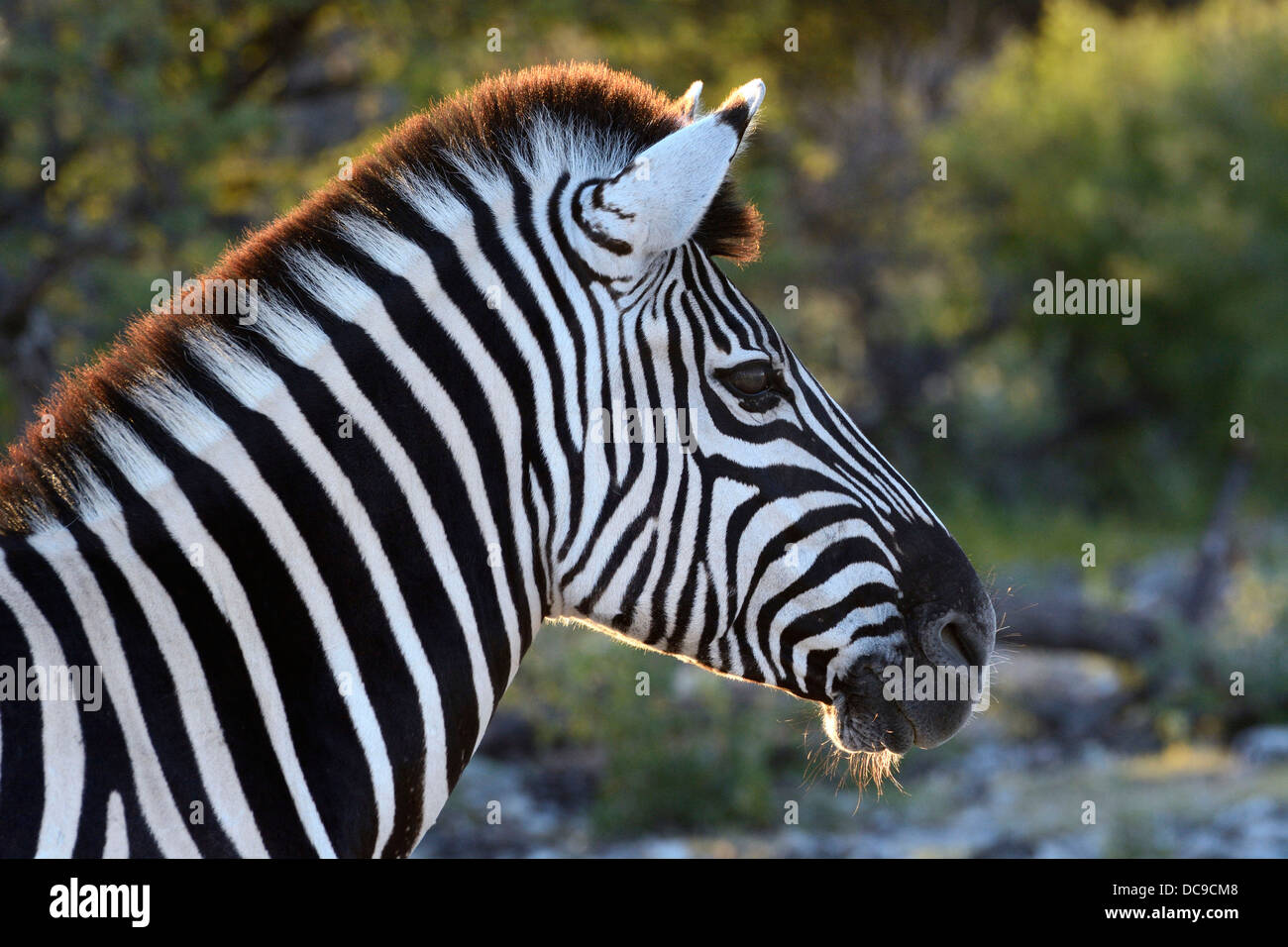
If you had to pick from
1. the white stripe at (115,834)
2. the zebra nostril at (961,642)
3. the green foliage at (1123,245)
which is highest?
the green foliage at (1123,245)

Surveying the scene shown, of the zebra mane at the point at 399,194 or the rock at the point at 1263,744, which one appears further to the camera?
the rock at the point at 1263,744

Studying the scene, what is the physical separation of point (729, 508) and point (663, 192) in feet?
2.06

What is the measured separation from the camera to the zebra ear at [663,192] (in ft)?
7.55

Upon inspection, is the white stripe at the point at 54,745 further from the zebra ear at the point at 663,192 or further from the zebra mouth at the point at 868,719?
the zebra mouth at the point at 868,719

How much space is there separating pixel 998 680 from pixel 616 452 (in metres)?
8.51

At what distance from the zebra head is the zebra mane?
12 cm

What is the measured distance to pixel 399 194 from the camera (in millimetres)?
2377

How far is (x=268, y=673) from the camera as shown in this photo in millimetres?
2139

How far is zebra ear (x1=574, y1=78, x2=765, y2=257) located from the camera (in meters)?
2.30

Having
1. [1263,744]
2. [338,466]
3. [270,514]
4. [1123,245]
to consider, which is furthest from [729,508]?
[1123,245]

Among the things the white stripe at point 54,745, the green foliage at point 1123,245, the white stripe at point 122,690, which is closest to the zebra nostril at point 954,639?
the white stripe at point 122,690

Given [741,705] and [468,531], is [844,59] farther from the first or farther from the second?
[468,531]

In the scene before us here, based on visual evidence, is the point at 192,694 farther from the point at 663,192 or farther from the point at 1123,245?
the point at 1123,245
